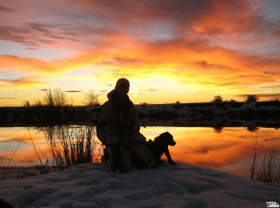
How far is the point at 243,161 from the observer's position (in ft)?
24.2

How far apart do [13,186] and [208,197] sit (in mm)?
2808

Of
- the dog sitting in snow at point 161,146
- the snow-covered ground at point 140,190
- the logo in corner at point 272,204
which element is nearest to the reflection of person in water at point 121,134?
the dog sitting in snow at point 161,146

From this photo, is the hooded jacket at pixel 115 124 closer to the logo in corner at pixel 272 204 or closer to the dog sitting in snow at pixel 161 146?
the dog sitting in snow at pixel 161 146

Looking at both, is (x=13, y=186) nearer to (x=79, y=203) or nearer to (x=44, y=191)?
(x=44, y=191)

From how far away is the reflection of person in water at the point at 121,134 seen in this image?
545cm

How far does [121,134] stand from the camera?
5.68 meters

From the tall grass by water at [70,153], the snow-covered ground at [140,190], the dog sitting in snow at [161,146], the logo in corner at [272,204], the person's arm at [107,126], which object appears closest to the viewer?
the logo in corner at [272,204]

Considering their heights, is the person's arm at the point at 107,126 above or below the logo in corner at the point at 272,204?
above

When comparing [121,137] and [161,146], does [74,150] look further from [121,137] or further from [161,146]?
[161,146]

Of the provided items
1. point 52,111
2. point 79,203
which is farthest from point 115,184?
point 52,111

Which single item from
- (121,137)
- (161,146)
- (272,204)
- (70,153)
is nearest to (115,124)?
(121,137)

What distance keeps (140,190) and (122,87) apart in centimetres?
248

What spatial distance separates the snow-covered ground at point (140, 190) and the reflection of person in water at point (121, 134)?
1.36ft

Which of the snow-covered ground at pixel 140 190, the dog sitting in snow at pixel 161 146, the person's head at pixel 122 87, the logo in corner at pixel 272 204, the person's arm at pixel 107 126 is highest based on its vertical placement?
the person's head at pixel 122 87
